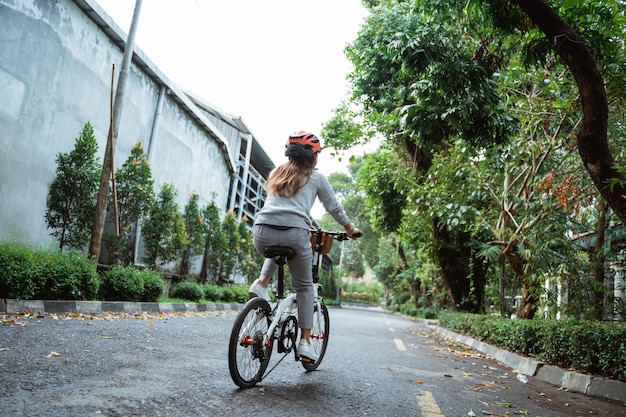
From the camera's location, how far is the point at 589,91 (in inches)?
181

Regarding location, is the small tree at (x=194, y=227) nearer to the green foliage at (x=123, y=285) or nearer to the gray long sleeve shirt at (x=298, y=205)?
the green foliage at (x=123, y=285)

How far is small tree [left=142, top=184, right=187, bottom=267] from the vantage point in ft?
38.2

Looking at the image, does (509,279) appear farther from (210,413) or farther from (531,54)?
(210,413)

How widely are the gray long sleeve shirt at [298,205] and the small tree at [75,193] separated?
6.41 m

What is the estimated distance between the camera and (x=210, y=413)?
8.87 ft

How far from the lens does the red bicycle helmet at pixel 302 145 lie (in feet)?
Answer: 12.4

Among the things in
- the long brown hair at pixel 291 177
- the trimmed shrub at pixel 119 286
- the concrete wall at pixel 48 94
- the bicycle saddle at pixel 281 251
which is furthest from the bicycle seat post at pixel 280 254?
the concrete wall at pixel 48 94

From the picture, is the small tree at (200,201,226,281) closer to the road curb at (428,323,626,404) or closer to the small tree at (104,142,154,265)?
the small tree at (104,142,154,265)

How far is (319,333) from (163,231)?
8109mm

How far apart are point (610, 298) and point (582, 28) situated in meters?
5.80

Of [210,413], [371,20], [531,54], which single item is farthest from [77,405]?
[371,20]

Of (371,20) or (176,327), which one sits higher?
(371,20)

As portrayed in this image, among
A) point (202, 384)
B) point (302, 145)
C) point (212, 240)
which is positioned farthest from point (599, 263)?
point (212, 240)

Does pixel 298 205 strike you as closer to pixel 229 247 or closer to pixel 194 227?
pixel 194 227
